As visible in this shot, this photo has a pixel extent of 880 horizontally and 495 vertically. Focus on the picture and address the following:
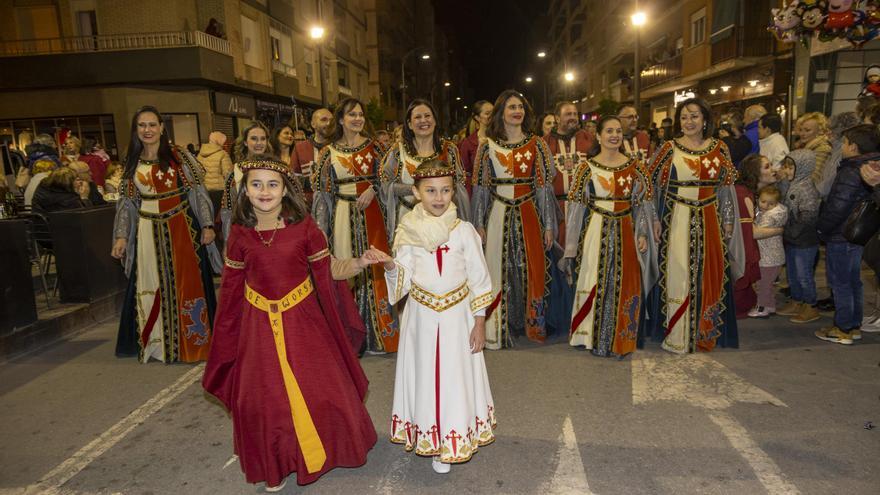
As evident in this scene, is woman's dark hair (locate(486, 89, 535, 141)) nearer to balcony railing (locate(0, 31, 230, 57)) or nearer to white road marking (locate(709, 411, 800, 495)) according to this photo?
white road marking (locate(709, 411, 800, 495))

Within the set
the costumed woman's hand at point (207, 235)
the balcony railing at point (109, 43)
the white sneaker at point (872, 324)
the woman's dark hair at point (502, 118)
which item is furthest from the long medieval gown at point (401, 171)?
the balcony railing at point (109, 43)

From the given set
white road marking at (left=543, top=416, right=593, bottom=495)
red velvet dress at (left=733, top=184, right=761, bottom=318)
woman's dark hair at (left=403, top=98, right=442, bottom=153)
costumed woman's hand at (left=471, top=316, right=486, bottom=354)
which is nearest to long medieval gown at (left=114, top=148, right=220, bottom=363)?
woman's dark hair at (left=403, top=98, right=442, bottom=153)

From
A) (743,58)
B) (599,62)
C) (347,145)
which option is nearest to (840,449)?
(347,145)

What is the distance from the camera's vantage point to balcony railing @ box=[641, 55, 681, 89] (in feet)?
88.3

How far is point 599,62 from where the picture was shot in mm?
45625

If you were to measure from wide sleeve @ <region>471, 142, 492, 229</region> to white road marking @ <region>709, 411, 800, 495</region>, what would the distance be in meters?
2.72

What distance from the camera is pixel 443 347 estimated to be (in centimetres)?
341

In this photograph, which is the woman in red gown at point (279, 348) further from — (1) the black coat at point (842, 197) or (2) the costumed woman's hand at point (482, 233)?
(1) the black coat at point (842, 197)

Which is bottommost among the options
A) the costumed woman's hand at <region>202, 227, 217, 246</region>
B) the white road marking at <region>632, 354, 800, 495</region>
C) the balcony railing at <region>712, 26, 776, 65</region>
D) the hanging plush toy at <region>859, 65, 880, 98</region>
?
the white road marking at <region>632, 354, 800, 495</region>

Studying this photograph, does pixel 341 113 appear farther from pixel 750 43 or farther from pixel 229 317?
pixel 750 43

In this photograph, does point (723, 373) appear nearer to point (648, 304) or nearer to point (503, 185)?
point (648, 304)

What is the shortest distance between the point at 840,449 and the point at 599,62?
45.8 meters

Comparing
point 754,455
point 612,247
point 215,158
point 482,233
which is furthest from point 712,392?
point 215,158

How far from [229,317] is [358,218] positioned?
2.61m
